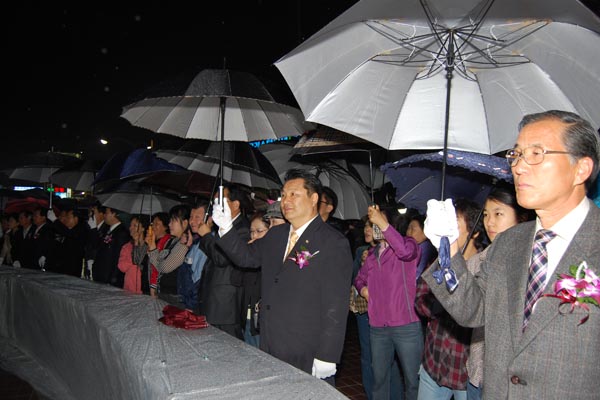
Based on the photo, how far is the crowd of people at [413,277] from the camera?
1859mm

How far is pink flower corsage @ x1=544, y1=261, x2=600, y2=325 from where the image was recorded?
5.65 feet

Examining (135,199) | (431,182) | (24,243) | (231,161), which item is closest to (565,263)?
(431,182)

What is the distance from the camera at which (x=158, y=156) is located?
667 cm

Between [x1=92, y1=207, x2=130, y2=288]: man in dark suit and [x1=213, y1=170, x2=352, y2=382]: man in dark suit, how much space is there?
4206 millimetres

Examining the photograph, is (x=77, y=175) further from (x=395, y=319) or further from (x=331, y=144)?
(x=395, y=319)

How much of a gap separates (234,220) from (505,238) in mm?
3260

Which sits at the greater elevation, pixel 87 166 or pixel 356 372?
pixel 87 166

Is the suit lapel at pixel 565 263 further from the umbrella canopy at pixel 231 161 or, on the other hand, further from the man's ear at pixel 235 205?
the umbrella canopy at pixel 231 161

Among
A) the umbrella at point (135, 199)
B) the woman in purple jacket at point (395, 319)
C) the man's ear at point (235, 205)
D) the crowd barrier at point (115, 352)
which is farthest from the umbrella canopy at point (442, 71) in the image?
the umbrella at point (135, 199)

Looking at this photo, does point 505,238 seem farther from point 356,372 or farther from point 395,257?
point 356,372

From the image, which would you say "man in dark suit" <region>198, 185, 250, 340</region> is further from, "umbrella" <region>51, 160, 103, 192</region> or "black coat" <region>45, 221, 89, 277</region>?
"umbrella" <region>51, 160, 103, 192</region>

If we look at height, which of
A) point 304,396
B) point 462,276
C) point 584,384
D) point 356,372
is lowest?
point 356,372

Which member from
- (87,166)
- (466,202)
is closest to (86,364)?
(466,202)

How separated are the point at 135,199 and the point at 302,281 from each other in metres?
5.78
